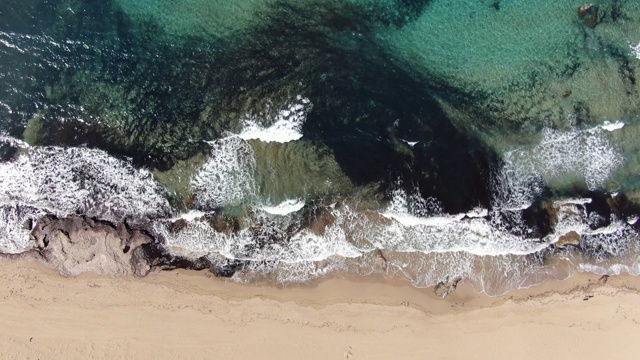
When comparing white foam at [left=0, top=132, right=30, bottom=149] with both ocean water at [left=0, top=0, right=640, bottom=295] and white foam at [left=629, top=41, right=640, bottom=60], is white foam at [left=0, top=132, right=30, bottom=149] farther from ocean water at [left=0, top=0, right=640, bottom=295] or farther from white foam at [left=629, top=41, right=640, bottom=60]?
white foam at [left=629, top=41, right=640, bottom=60]

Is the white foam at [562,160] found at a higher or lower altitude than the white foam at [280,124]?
higher

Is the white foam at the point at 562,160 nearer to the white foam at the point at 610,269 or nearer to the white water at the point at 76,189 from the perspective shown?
the white foam at the point at 610,269

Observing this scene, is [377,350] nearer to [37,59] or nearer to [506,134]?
[506,134]

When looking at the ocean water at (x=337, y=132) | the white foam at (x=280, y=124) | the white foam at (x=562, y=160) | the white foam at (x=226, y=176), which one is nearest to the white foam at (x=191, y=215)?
the ocean water at (x=337, y=132)

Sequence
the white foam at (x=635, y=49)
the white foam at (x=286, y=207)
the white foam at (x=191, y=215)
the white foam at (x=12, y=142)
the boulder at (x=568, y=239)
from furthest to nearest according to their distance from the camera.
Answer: the white foam at (x=635, y=49), the white foam at (x=12, y=142), the boulder at (x=568, y=239), the white foam at (x=191, y=215), the white foam at (x=286, y=207)

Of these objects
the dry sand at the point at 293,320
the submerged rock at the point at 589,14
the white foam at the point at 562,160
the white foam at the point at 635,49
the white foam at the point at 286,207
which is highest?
the submerged rock at the point at 589,14

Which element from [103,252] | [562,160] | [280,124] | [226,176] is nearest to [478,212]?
[562,160]

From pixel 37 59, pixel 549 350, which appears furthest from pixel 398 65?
pixel 37 59
